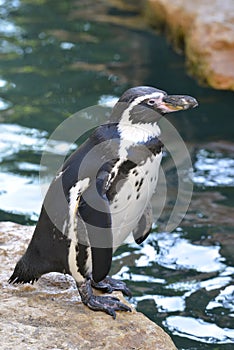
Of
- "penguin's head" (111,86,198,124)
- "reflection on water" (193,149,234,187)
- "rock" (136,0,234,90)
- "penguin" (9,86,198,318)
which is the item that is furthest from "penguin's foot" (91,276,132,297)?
"rock" (136,0,234,90)

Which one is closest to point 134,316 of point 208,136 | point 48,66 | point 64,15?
point 208,136

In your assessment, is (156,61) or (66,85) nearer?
(66,85)

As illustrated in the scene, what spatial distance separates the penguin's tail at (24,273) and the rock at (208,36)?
3.70 metres

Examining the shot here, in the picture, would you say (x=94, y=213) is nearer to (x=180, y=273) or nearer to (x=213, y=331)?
(x=213, y=331)

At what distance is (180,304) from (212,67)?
2.91 metres

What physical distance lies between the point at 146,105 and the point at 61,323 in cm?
78

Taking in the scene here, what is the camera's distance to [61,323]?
9.09ft

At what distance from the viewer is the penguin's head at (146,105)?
2.80 metres

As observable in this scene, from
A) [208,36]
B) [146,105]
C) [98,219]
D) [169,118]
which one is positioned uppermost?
[146,105]

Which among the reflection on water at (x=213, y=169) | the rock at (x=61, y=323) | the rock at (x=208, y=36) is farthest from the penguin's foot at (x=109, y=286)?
the rock at (x=208, y=36)

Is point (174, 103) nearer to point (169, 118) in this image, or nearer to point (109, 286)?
point (109, 286)

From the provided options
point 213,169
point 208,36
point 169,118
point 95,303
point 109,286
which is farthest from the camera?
point 208,36

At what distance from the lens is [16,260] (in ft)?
10.8

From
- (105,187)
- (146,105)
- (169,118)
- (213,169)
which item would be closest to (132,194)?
(105,187)
